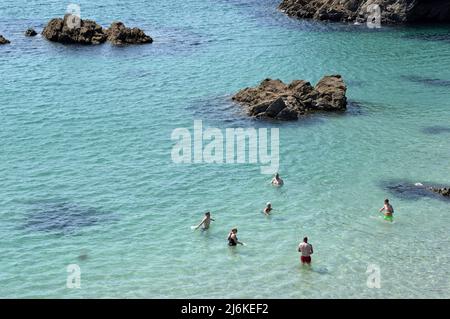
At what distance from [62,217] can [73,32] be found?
48488 millimetres

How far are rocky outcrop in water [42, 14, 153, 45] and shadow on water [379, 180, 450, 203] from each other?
155 feet

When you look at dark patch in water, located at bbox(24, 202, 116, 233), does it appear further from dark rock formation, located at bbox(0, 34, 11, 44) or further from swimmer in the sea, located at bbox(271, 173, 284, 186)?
dark rock formation, located at bbox(0, 34, 11, 44)

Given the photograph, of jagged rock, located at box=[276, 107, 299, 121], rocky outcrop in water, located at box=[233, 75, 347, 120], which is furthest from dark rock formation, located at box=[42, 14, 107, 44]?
jagged rock, located at box=[276, 107, 299, 121]

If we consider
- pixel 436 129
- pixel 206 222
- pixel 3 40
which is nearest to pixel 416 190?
pixel 436 129

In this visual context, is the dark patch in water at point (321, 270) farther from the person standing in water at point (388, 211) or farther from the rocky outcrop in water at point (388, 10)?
the rocky outcrop in water at point (388, 10)

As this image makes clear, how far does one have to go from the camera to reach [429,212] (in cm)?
4716

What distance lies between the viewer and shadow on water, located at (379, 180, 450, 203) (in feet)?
162

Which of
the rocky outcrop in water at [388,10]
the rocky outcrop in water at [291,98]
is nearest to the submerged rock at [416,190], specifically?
the rocky outcrop in water at [291,98]

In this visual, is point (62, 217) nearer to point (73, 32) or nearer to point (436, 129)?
point (436, 129)

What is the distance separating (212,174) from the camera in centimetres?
5312

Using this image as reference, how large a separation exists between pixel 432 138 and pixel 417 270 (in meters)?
21.5

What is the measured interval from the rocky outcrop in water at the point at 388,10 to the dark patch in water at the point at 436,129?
128ft

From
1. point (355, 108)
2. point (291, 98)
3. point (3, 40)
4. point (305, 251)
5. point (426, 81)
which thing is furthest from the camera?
point (3, 40)

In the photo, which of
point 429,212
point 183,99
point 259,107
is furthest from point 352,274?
point 183,99
